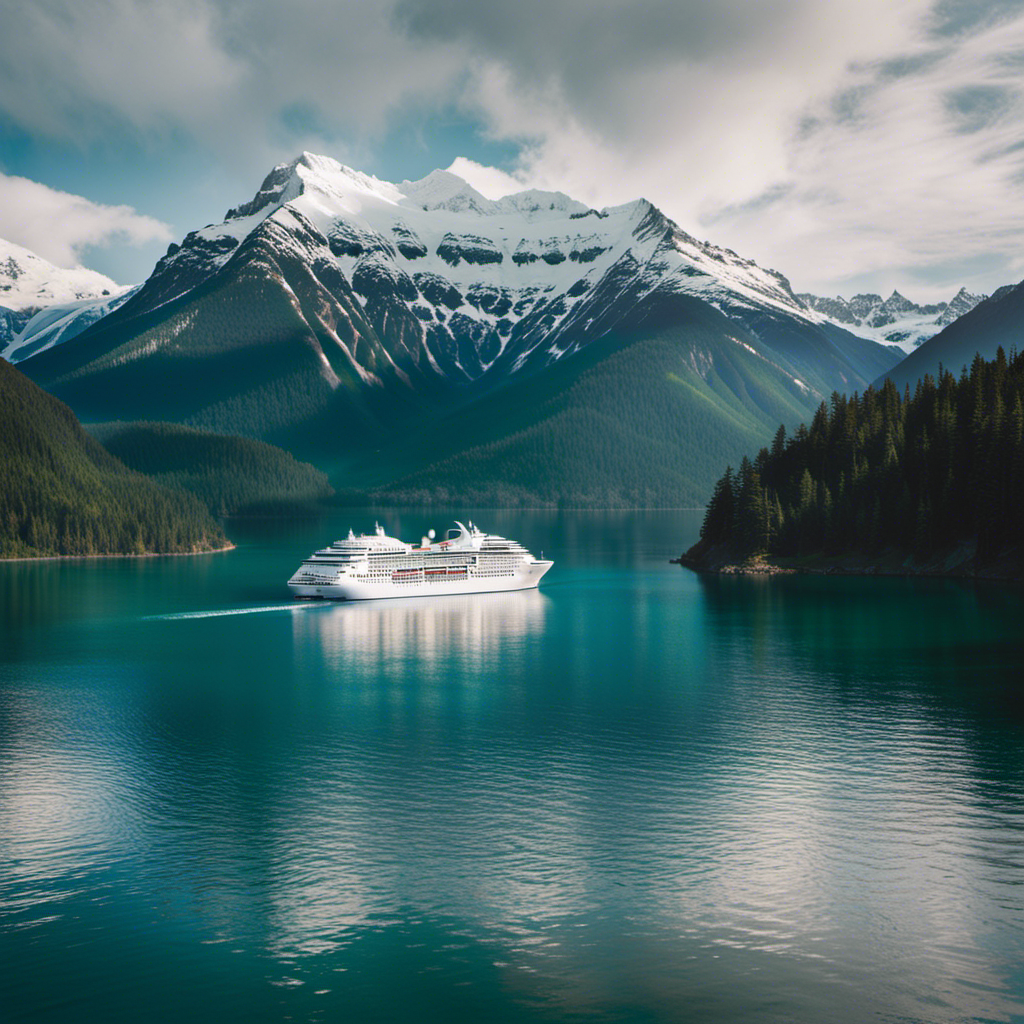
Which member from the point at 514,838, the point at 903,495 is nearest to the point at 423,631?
the point at 514,838

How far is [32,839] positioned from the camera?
147 ft

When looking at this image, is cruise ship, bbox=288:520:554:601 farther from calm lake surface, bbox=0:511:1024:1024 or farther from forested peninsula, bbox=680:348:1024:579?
calm lake surface, bbox=0:511:1024:1024

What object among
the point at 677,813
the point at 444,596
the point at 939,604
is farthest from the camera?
the point at 444,596

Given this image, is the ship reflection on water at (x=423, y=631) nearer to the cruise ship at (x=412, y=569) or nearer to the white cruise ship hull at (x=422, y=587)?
the white cruise ship hull at (x=422, y=587)

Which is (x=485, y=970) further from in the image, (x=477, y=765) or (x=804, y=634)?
(x=804, y=634)

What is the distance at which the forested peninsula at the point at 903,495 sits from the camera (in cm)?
15550

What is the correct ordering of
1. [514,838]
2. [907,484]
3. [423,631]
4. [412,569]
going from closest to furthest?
[514,838], [423,631], [412,569], [907,484]

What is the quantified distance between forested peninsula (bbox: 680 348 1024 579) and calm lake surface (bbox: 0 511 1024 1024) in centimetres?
7169

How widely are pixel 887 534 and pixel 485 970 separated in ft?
509

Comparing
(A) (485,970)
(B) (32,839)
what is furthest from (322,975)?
(B) (32,839)

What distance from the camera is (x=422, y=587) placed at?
15688 centimetres

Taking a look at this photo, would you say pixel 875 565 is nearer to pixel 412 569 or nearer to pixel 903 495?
pixel 903 495

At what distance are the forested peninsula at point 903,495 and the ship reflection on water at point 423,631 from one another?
2205 inches

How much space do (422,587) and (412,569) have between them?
3344mm
